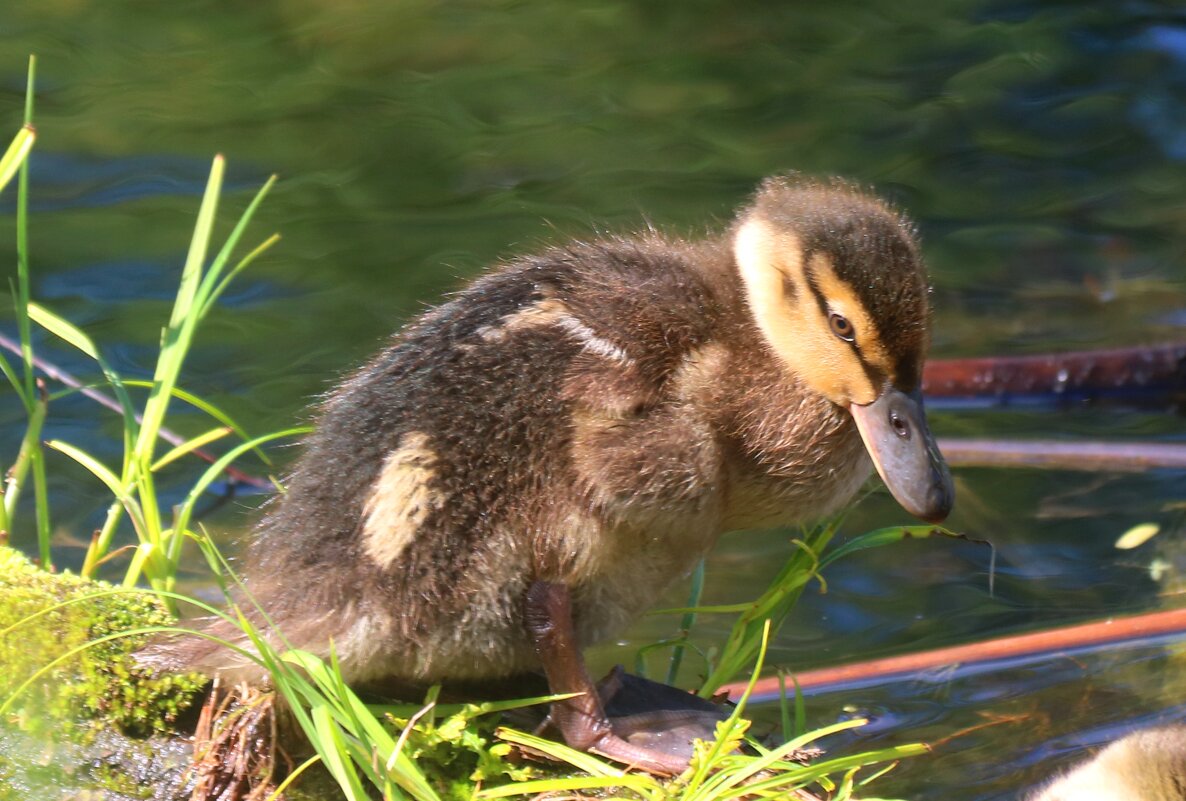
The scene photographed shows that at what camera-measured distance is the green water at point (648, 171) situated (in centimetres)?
537

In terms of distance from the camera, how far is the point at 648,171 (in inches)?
291

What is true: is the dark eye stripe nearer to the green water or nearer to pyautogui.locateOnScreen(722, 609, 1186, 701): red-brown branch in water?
pyautogui.locateOnScreen(722, 609, 1186, 701): red-brown branch in water

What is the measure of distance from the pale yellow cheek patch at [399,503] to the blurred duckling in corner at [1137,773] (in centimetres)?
142

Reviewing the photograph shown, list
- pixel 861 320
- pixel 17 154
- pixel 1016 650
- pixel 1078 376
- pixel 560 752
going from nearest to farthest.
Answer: pixel 560 752 < pixel 861 320 < pixel 17 154 < pixel 1016 650 < pixel 1078 376

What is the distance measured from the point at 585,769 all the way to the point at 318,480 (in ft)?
2.45

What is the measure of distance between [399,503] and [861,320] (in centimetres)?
98

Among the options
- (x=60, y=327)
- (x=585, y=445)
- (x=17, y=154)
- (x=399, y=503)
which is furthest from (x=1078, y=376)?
(x=17, y=154)

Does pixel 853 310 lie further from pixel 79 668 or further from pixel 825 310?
pixel 79 668

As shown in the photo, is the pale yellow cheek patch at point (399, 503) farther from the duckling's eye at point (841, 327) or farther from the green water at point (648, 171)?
the green water at point (648, 171)

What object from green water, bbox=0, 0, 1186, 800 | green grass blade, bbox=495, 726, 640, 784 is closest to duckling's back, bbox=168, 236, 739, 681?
green grass blade, bbox=495, 726, 640, 784

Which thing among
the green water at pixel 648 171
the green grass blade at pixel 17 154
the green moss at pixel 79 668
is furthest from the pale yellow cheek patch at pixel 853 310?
the green water at pixel 648 171

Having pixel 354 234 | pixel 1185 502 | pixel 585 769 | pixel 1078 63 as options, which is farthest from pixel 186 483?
pixel 1078 63

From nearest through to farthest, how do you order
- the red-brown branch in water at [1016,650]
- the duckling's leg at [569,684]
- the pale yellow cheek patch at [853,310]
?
the duckling's leg at [569,684]
the pale yellow cheek patch at [853,310]
the red-brown branch in water at [1016,650]

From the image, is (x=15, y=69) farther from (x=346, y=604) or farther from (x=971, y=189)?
(x=346, y=604)
